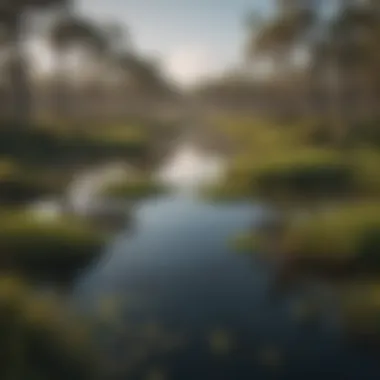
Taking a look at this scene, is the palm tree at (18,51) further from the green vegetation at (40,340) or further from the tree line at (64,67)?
the green vegetation at (40,340)

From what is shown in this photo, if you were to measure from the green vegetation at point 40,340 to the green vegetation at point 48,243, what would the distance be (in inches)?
3.1

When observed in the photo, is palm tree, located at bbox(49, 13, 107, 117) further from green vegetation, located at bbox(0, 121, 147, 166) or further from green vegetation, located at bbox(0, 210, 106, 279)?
green vegetation, located at bbox(0, 210, 106, 279)

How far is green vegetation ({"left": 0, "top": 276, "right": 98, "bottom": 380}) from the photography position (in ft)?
3.80

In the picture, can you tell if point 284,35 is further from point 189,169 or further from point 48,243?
point 48,243

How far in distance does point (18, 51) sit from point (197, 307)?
765mm

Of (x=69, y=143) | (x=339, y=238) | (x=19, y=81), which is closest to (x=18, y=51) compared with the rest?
(x=19, y=81)

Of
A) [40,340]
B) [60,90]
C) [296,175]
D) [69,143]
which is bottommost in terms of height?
[40,340]

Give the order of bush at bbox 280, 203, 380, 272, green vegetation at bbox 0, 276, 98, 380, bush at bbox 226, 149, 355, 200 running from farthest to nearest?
bush at bbox 226, 149, 355, 200
bush at bbox 280, 203, 380, 272
green vegetation at bbox 0, 276, 98, 380

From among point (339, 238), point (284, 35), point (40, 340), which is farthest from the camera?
point (284, 35)

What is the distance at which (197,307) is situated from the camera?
1251mm

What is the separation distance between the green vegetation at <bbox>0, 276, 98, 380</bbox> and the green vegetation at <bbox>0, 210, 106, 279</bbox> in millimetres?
78

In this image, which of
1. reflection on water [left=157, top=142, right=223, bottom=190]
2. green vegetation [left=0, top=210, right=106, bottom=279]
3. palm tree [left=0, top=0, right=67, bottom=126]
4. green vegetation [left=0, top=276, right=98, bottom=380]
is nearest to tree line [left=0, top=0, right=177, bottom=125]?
palm tree [left=0, top=0, right=67, bottom=126]

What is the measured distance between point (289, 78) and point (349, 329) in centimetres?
62

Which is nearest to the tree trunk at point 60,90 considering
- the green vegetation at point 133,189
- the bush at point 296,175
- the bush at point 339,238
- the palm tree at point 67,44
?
the palm tree at point 67,44
